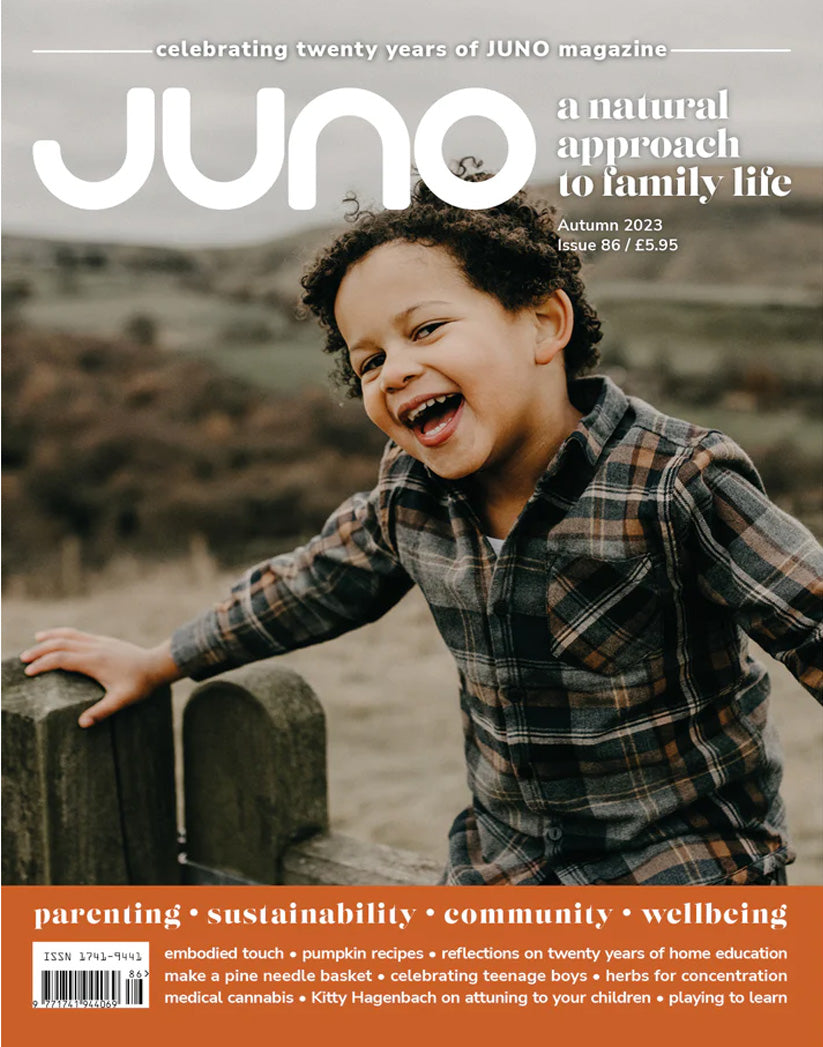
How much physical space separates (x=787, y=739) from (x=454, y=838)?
1378 mm

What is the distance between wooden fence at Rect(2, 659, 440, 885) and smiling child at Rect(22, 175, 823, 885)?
6cm

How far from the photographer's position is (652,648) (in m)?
1.26

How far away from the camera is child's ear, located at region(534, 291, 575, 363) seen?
1356mm

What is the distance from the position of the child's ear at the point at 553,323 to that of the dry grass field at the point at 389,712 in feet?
3.04

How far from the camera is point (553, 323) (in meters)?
1.38

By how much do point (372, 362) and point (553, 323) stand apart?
23 centimetres

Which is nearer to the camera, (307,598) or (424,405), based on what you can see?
(424,405)

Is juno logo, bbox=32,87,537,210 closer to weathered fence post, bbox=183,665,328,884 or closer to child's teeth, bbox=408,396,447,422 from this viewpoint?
child's teeth, bbox=408,396,447,422

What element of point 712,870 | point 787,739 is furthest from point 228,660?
point 787,739
